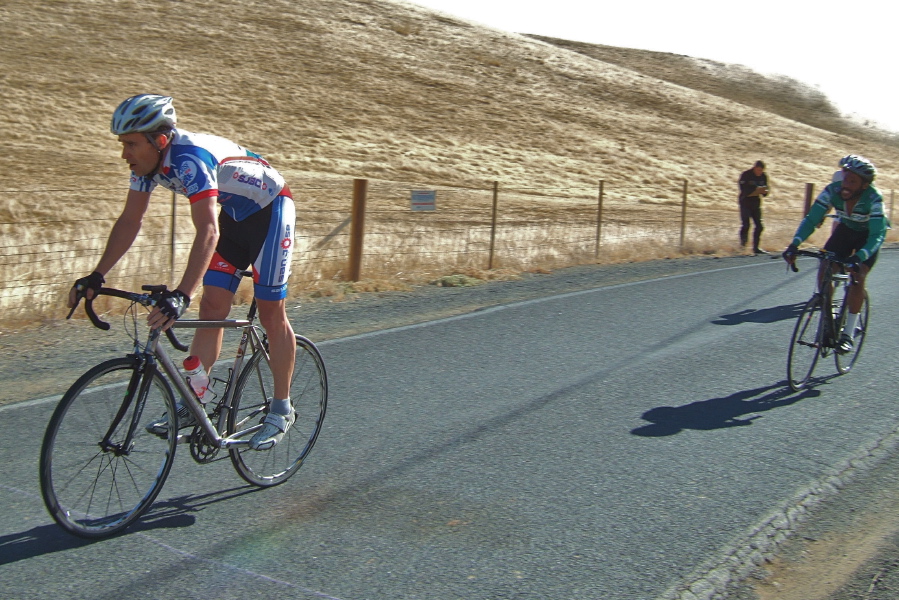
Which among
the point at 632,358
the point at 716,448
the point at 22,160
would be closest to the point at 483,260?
the point at 632,358

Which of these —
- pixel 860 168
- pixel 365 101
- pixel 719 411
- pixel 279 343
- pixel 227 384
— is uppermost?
pixel 365 101

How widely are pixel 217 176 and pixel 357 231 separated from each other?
7761mm

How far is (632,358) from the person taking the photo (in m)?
8.21

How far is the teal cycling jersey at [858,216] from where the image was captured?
7.49 meters

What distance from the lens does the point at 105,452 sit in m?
4.21

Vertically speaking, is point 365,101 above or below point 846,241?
above

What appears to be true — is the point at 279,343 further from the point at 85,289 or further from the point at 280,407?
the point at 85,289

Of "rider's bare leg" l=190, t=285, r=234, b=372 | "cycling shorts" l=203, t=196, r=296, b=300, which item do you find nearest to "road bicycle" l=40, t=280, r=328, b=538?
"rider's bare leg" l=190, t=285, r=234, b=372

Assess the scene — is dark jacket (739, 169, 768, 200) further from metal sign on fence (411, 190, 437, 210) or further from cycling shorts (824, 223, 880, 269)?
cycling shorts (824, 223, 880, 269)

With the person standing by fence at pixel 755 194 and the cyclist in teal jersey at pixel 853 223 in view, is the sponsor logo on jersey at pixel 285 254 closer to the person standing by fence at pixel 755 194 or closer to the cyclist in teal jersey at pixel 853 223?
the cyclist in teal jersey at pixel 853 223

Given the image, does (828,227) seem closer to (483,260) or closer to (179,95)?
(483,260)

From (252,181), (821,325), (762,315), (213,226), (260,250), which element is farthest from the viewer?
(762,315)

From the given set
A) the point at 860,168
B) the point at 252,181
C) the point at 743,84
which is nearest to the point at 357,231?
the point at 860,168

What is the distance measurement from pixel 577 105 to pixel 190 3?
24.7 m
